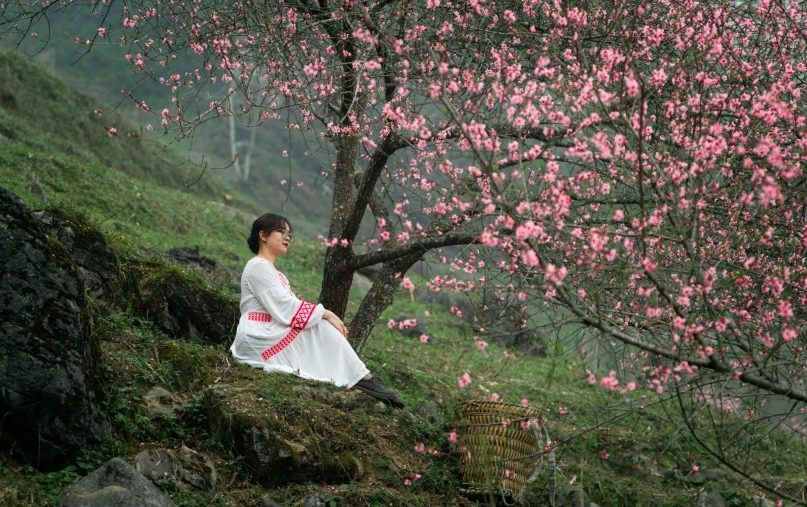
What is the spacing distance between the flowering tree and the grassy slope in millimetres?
527

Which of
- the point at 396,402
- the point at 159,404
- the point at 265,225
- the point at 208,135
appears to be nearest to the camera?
the point at 159,404

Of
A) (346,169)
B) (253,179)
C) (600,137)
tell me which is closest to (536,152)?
(600,137)

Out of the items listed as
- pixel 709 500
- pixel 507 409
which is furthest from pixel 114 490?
pixel 709 500

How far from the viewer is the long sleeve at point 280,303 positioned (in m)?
5.78

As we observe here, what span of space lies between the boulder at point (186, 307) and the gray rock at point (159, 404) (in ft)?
3.69

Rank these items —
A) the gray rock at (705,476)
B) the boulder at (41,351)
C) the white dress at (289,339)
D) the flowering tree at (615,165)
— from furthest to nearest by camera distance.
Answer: the gray rock at (705,476) → the white dress at (289,339) → the boulder at (41,351) → the flowering tree at (615,165)

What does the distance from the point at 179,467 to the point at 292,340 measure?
174 cm

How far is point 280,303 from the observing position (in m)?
5.82

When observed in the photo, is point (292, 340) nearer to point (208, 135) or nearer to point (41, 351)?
point (41, 351)

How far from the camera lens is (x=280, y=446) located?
4.54m

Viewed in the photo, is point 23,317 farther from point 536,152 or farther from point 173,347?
point 536,152

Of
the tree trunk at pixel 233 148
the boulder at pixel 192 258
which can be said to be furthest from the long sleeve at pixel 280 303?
the tree trunk at pixel 233 148

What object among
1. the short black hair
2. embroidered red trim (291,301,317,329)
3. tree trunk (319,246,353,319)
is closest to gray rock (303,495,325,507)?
embroidered red trim (291,301,317,329)

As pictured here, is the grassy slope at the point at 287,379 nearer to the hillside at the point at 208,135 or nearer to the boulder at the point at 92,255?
the boulder at the point at 92,255
